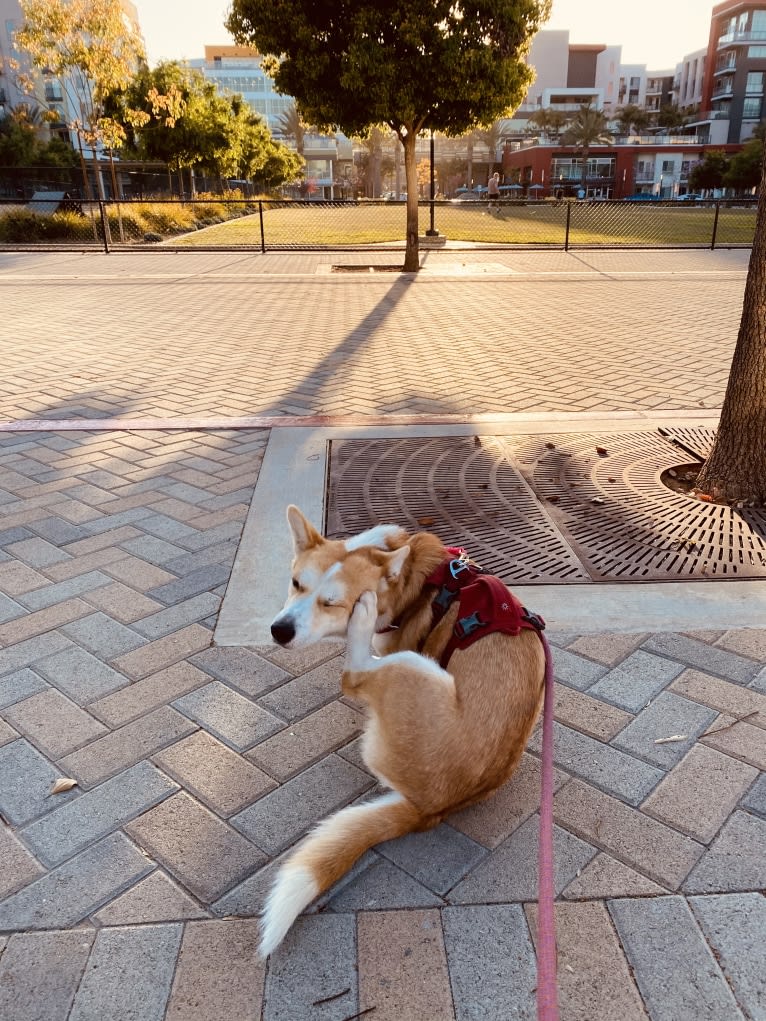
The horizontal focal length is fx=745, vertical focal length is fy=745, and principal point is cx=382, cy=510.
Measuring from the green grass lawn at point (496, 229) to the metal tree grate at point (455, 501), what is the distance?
17.9m

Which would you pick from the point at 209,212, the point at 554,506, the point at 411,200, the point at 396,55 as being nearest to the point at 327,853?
the point at 554,506

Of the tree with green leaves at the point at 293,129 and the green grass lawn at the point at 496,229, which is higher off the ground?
the tree with green leaves at the point at 293,129

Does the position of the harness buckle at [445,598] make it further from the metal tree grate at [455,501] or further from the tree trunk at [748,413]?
the tree trunk at [748,413]

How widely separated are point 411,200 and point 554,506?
44.7ft

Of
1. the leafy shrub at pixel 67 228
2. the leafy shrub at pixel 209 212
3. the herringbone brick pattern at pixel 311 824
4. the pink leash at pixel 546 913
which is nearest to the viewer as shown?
the pink leash at pixel 546 913

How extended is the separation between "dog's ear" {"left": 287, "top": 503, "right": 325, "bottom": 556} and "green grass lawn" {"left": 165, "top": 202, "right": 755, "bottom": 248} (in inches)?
822

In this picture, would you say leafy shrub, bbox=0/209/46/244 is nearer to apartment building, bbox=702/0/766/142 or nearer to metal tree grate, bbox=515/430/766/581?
metal tree grate, bbox=515/430/766/581

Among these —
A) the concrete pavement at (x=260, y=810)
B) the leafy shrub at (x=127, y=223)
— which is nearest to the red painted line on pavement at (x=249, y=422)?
the concrete pavement at (x=260, y=810)

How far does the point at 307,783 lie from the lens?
271cm

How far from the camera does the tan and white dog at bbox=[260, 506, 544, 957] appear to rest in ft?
7.29

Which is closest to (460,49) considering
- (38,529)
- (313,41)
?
(313,41)

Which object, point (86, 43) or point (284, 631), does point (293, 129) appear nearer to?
point (86, 43)

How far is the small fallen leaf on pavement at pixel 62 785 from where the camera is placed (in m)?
2.68

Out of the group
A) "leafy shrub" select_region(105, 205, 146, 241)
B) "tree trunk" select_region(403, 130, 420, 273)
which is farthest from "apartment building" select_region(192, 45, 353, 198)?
"tree trunk" select_region(403, 130, 420, 273)
